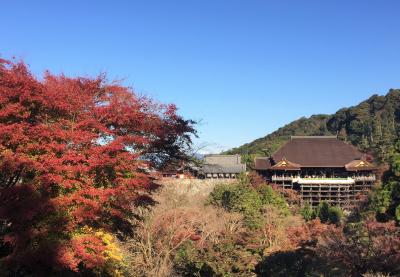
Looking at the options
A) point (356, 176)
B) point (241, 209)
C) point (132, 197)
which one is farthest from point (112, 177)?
point (356, 176)

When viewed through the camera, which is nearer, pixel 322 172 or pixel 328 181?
pixel 328 181

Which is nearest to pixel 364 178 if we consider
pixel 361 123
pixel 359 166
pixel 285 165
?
pixel 359 166

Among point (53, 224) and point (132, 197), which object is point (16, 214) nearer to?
point (53, 224)

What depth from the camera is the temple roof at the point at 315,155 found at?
113 feet

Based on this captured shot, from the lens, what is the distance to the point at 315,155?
36062mm

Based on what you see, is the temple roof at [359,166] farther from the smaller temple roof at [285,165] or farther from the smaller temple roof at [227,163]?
the smaller temple roof at [227,163]

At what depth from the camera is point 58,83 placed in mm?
7211

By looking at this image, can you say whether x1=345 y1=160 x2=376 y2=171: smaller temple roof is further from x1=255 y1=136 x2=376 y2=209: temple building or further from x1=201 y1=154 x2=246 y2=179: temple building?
x1=201 y1=154 x2=246 y2=179: temple building

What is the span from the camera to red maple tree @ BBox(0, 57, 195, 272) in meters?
5.96

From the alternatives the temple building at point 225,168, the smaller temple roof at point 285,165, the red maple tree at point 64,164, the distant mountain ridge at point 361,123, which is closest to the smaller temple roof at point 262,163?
the smaller temple roof at point 285,165

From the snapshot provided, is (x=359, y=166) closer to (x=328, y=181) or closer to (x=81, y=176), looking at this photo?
(x=328, y=181)

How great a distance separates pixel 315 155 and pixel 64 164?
106ft

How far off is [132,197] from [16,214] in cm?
195

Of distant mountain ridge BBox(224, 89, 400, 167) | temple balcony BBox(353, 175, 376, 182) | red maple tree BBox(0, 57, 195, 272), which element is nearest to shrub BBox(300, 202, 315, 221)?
temple balcony BBox(353, 175, 376, 182)
